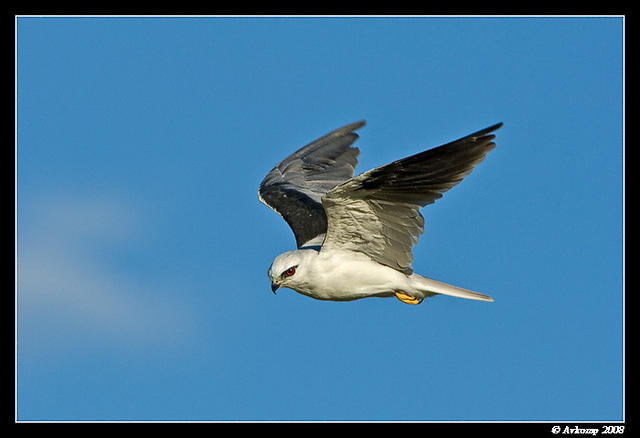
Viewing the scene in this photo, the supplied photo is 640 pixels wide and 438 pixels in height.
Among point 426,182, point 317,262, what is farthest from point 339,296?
point 426,182

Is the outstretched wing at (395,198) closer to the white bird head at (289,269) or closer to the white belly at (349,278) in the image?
the white belly at (349,278)

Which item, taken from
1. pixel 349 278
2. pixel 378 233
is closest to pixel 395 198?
pixel 378 233

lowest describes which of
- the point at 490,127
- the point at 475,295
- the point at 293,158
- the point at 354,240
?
the point at 475,295

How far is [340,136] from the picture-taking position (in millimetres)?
13781

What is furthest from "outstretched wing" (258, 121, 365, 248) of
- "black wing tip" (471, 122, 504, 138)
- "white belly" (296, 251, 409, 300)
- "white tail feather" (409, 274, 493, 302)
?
"black wing tip" (471, 122, 504, 138)

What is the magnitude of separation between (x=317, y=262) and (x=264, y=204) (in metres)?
3.04

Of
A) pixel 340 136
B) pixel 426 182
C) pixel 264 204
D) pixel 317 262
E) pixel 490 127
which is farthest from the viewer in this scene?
pixel 340 136

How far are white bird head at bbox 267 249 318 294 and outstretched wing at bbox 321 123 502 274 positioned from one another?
0.35m

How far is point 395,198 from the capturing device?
908 cm

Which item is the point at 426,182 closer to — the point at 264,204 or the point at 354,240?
the point at 354,240

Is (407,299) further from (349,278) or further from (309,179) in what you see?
(309,179)

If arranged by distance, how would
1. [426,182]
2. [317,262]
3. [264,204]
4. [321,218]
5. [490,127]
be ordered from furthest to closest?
1. [264,204]
2. [321,218]
3. [317,262]
4. [426,182]
5. [490,127]

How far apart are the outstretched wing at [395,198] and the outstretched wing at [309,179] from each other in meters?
1.73

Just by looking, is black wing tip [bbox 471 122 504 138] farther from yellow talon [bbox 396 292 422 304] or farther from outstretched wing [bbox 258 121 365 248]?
outstretched wing [bbox 258 121 365 248]
